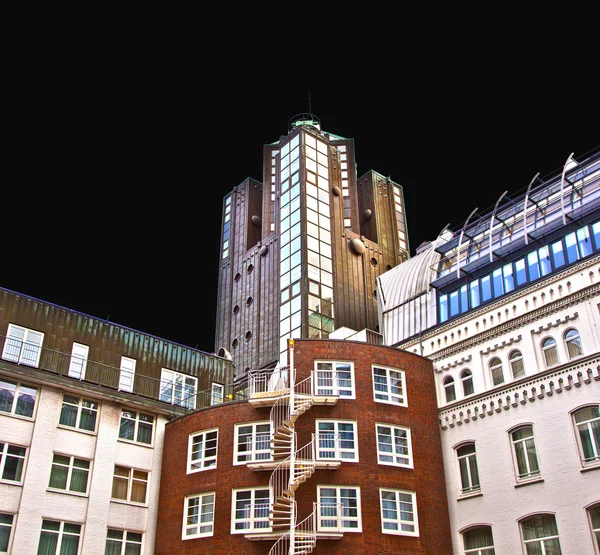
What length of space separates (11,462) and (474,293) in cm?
2708

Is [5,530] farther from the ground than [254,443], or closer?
closer

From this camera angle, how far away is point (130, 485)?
39625 millimetres

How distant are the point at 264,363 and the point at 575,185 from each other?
3709 cm

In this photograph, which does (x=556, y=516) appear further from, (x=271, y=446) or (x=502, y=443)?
(x=271, y=446)

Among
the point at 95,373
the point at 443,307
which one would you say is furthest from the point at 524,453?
the point at 95,373

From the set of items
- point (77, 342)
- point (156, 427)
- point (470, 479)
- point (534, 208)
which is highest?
point (534, 208)

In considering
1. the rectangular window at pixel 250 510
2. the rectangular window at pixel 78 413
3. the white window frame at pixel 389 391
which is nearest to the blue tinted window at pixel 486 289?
the white window frame at pixel 389 391

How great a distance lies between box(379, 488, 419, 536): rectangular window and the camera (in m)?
34.5

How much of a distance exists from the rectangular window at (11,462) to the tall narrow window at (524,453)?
25.3 meters

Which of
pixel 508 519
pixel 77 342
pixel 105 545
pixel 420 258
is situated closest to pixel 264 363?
pixel 420 258

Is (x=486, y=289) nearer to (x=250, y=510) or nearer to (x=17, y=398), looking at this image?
(x=250, y=510)

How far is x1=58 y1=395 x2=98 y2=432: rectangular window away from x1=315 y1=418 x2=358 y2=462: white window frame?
13.3 m

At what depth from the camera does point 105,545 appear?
3716 cm

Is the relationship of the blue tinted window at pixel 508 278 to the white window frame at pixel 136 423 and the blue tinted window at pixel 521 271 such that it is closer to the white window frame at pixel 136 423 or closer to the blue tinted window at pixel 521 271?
the blue tinted window at pixel 521 271
